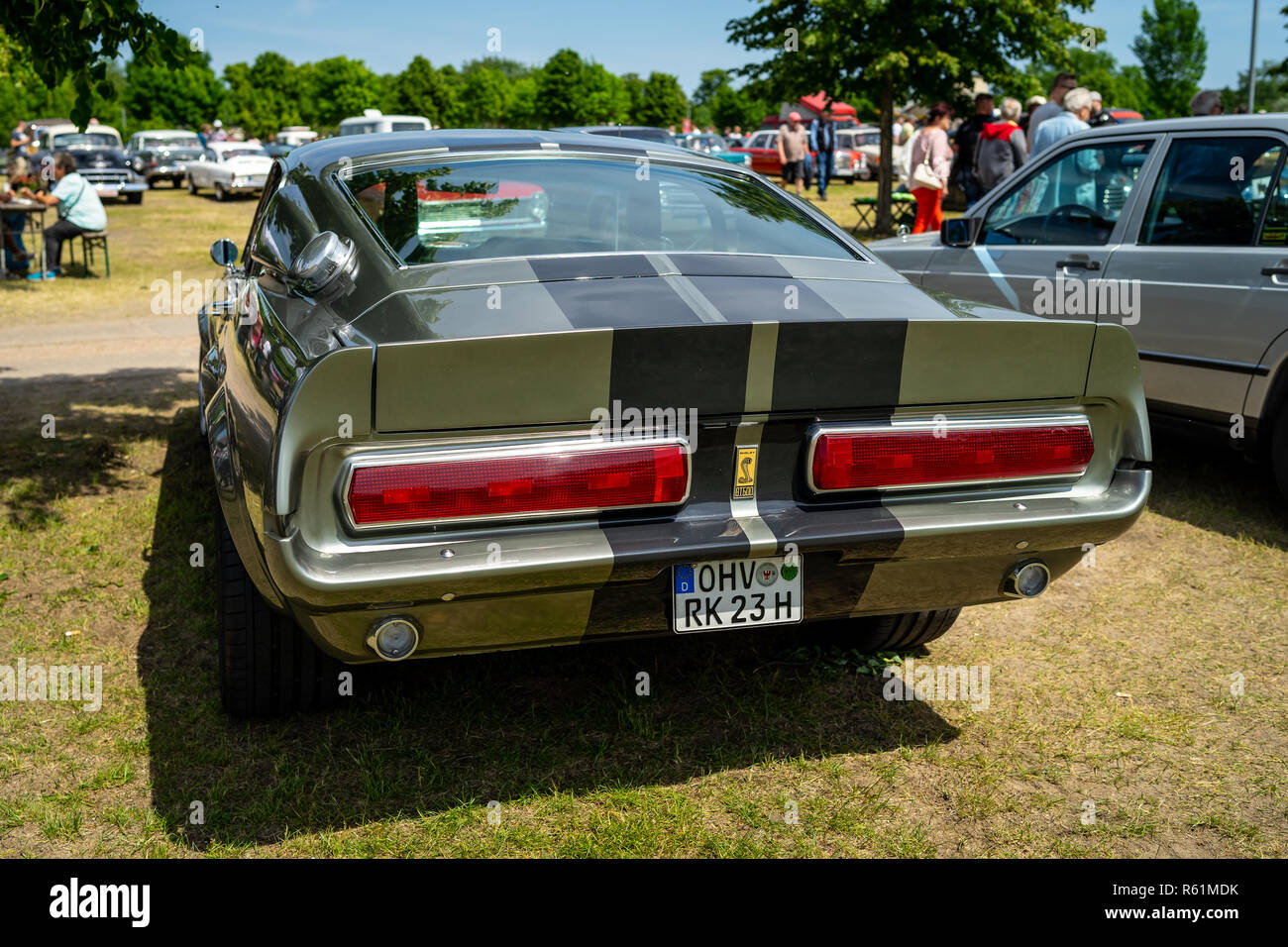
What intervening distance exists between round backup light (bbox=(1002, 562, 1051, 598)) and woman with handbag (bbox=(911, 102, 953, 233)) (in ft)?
33.5

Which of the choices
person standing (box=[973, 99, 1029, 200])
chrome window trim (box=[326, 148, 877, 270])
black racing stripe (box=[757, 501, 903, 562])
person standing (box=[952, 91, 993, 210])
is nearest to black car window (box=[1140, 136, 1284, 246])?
chrome window trim (box=[326, 148, 877, 270])

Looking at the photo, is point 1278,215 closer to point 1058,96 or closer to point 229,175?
point 1058,96

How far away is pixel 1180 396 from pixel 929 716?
2.76m

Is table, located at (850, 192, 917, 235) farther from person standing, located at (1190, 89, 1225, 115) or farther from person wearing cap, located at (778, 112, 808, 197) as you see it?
person standing, located at (1190, 89, 1225, 115)

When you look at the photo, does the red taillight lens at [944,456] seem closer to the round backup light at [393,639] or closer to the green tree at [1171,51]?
the round backup light at [393,639]

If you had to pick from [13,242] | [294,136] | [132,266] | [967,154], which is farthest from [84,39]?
[294,136]

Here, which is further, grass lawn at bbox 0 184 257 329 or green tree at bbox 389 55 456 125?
green tree at bbox 389 55 456 125

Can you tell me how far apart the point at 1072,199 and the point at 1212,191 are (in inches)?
31.3

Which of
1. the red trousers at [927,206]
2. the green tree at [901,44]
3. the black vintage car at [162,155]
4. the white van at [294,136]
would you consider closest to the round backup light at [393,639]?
the red trousers at [927,206]

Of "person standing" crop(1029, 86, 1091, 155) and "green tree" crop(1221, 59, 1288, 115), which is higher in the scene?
"green tree" crop(1221, 59, 1288, 115)

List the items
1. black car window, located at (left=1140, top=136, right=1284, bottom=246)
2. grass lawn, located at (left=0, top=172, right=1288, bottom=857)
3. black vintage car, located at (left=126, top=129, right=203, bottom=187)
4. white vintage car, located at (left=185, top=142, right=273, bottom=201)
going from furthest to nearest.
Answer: black vintage car, located at (left=126, top=129, right=203, bottom=187)
white vintage car, located at (left=185, top=142, right=273, bottom=201)
black car window, located at (left=1140, top=136, right=1284, bottom=246)
grass lawn, located at (left=0, top=172, right=1288, bottom=857)

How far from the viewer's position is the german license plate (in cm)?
265

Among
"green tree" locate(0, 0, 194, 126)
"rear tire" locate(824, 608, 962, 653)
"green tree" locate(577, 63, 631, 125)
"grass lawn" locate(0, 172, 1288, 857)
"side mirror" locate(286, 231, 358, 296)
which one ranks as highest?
"green tree" locate(577, 63, 631, 125)
